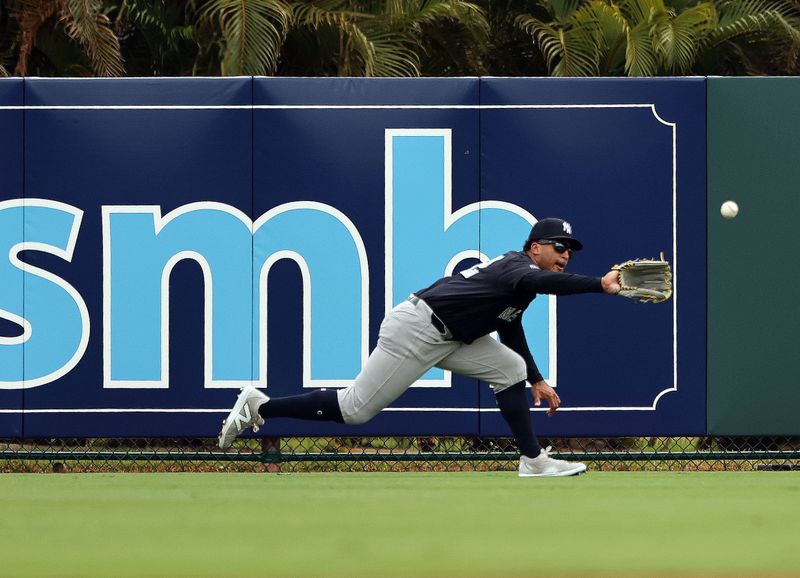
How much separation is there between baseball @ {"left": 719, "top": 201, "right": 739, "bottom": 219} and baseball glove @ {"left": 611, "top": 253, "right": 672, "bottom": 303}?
220cm

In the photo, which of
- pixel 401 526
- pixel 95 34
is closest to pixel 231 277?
pixel 401 526

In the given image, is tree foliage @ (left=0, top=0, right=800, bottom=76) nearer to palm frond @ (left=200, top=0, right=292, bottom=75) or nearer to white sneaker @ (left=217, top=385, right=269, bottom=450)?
palm frond @ (left=200, top=0, right=292, bottom=75)

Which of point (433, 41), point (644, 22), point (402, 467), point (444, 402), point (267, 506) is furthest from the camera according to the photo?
point (433, 41)

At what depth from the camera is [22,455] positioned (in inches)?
394

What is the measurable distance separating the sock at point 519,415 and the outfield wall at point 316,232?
151 cm

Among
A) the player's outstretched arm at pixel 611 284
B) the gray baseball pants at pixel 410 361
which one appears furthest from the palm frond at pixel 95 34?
the player's outstretched arm at pixel 611 284

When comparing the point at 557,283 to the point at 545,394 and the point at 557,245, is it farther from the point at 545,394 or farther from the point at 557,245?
the point at 545,394

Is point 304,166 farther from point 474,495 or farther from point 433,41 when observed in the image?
point 433,41

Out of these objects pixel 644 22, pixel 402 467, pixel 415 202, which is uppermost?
pixel 644 22

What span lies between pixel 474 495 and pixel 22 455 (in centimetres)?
386

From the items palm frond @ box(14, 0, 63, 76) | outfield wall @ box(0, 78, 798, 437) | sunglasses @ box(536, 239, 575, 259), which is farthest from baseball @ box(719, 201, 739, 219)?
palm frond @ box(14, 0, 63, 76)

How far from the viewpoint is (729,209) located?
31.7ft

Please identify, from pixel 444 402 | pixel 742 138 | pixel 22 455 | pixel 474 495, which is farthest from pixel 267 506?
pixel 742 138

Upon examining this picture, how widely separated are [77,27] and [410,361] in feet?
21.8
